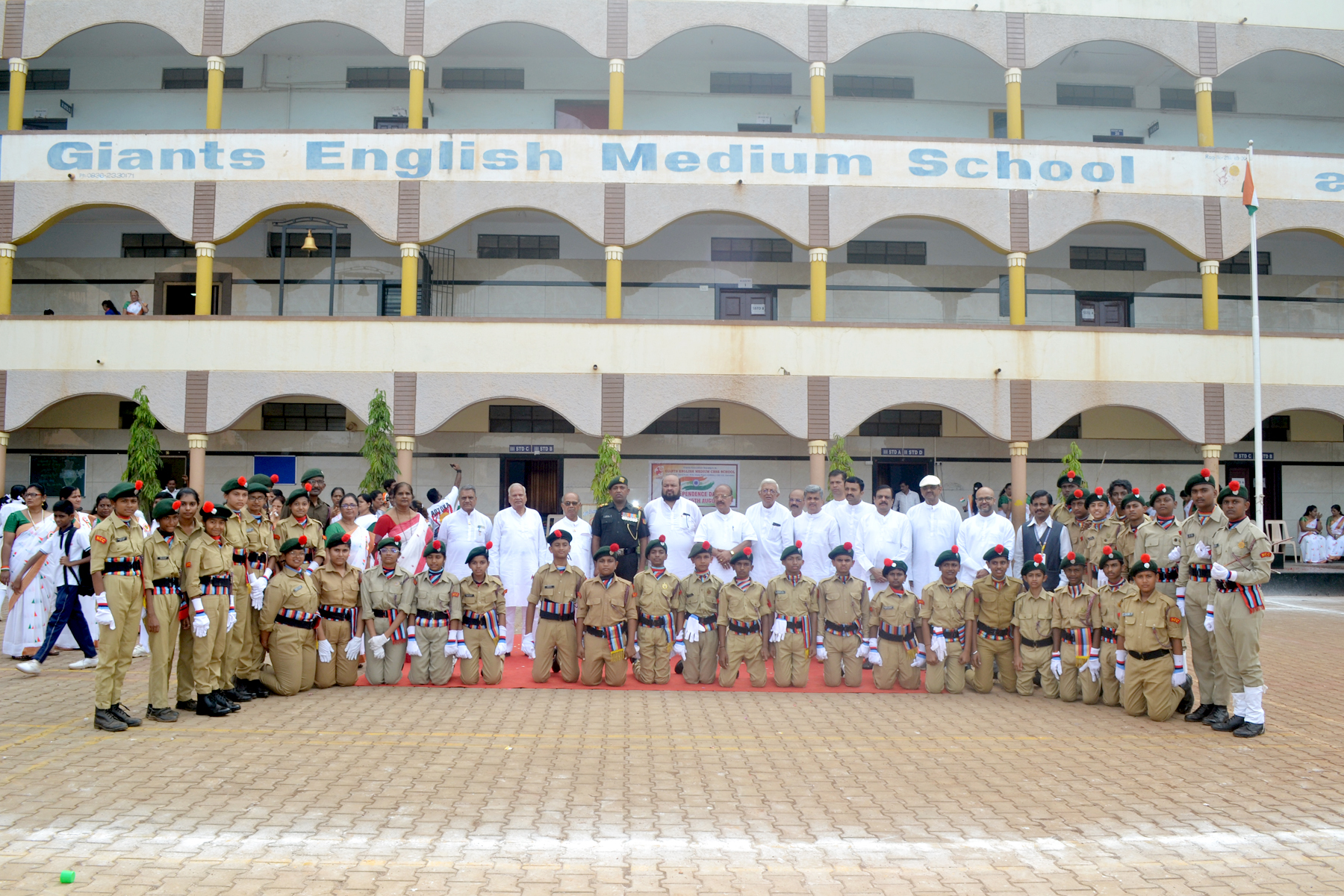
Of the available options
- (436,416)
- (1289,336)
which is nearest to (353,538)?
(436,416)

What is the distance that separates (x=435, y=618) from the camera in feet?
29.5

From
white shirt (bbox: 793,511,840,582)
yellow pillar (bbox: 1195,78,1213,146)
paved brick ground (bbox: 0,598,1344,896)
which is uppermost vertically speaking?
yellow pillar (bbox: 1195,78,1213,146)

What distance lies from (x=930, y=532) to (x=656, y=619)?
3.53m

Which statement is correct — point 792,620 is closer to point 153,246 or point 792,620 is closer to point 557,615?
point 557,615

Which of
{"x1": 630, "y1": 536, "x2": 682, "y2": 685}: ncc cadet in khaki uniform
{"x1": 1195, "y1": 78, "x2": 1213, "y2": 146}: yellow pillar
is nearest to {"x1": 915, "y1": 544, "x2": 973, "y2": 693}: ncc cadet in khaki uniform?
{"x1": 630, "y1": 536, "x2": 682, "y2": 685}: ncc cadet in khaki uniform

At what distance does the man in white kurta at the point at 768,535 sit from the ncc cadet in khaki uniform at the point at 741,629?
133cm

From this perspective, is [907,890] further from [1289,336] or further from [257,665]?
[1289,336]

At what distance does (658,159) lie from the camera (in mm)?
18484

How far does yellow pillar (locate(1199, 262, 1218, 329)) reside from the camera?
1894 cm

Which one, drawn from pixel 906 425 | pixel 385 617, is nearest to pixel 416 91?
pixel 906 425

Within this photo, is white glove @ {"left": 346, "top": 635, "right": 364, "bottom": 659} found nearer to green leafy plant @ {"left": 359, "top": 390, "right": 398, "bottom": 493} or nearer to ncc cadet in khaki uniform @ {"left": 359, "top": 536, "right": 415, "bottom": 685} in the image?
ncc cadet in khaki uniform @ {"left": 359, "top": 536, "right": 415, "bottom": 685}

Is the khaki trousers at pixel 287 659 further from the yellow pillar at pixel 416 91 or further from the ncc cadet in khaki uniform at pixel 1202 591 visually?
the yellow pillar at pixel 416 91

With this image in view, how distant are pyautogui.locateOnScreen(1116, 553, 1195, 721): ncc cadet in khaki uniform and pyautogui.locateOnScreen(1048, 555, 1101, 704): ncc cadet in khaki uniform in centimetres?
31

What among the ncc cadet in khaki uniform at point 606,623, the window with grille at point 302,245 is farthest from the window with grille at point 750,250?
the ncc cadet in khaki uniform at point 606,623
